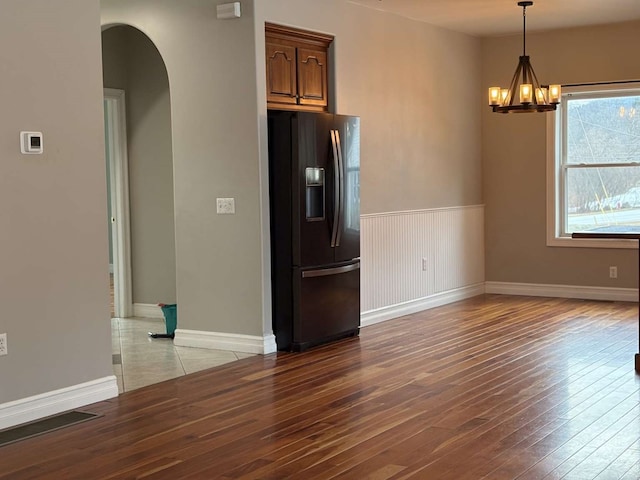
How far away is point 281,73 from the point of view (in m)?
6.46

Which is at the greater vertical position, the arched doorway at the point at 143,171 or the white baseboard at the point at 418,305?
the arched doorway at the point at 143,171

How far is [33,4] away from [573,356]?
4.12 m

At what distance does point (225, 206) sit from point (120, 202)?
210 centimetres

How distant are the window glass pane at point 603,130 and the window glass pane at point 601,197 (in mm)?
127

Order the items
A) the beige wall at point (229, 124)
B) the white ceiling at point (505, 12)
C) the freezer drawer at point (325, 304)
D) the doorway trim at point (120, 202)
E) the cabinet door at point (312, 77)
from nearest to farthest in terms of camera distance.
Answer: the beige wall at point (229, 124), the freezer drawer at point (325, 304), the cabinet door at point (312, 77), the white ceiling at point (505, 12), the doorway trim at point (120, 202)

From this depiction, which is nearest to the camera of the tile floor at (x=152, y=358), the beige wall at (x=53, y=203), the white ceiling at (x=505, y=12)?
the beige wall at (x=53, y=203)

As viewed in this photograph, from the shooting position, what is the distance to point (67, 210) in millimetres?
4719

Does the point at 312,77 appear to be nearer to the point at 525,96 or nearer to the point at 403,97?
the point at 403,97

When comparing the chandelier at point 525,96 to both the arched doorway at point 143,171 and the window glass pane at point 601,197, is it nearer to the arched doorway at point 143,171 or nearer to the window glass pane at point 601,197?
the window glass pane at point 601,197

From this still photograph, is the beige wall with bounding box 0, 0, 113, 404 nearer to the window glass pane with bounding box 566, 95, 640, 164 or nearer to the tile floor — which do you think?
the tile floor

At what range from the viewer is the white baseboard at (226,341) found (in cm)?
621

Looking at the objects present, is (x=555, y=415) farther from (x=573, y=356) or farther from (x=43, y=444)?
(x=43, y=444)

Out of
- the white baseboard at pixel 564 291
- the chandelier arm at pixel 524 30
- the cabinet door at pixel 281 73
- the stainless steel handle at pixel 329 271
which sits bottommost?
the white baseboard at pixel 564 291

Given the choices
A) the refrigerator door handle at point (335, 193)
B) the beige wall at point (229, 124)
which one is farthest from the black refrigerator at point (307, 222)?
the beige wall at point (229, 124)
